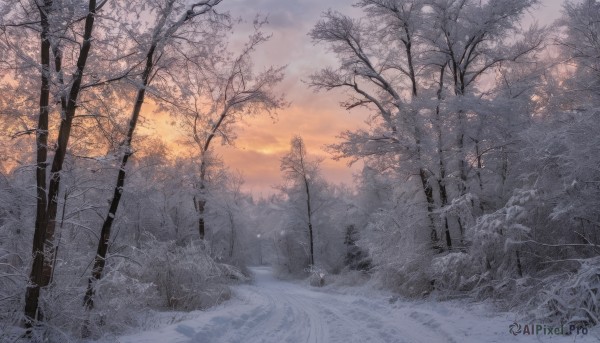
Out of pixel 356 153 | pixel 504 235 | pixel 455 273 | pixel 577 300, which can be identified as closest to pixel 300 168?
pixel 356 153

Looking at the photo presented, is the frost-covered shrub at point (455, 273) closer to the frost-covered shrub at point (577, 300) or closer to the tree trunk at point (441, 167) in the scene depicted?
the tree trunk at point (441, 167)

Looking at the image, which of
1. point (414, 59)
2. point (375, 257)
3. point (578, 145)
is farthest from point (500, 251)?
point (414, 59)

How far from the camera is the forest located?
7.53 meters

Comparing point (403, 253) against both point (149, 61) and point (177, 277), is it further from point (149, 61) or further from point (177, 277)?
point (149, 61)

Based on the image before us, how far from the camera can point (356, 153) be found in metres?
16.1

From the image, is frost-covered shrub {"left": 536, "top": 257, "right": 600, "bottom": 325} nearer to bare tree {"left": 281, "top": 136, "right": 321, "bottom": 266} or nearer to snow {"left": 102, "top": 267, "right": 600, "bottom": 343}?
snow {"left": 102, "top": 267, "right": 600, "bottom": 343}

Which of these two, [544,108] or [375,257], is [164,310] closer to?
[375,257]

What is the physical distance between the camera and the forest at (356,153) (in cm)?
753

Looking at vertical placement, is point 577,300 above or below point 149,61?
below

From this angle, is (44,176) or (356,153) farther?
(356,153)

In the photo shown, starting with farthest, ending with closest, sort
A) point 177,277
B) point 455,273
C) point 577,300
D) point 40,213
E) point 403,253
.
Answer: point 403,253, point 177,277, point 455,273, point 577,300, point 40,213

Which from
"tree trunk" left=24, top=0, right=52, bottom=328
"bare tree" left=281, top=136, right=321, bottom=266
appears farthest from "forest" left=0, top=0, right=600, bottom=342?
"bare tree" left=281, top=136, right=321, bottom=266

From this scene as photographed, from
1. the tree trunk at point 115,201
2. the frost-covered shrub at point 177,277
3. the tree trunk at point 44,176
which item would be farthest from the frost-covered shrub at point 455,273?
the tree trunk at point 44,176

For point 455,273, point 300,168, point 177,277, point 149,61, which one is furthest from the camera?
point 300,168
